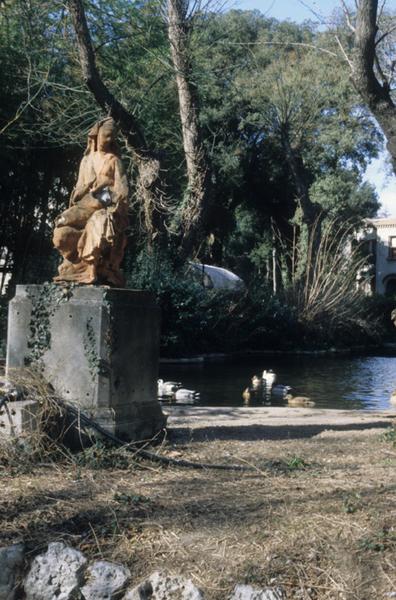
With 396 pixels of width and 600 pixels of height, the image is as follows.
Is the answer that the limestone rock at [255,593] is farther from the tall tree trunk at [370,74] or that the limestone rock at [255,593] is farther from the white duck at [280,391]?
the white duck at [280,391]

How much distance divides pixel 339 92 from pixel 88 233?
99.9ft

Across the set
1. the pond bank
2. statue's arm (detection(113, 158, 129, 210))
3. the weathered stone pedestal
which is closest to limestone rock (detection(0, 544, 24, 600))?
the weathered stone pedestal

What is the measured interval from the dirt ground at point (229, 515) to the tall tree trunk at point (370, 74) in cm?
382

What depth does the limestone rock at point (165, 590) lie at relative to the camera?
4465 millimetres

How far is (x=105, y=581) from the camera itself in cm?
464

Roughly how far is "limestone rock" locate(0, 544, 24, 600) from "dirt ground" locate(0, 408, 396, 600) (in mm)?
117

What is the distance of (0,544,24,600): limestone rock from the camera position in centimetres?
478

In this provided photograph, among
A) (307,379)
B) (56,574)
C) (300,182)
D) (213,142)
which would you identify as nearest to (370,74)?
(56,574)

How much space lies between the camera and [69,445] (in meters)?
7.06

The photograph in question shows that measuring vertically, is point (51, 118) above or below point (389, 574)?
above

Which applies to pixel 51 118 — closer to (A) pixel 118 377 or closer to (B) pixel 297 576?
(A) pixel 118 377

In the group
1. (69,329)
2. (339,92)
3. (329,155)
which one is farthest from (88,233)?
(329,155)

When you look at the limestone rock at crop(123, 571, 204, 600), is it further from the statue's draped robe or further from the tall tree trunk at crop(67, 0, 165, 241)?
the tall tree trunk at crop(67, 0, 165, 241)

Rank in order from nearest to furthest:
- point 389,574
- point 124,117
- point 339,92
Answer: point 389,574
point 124,117
point 339,92
